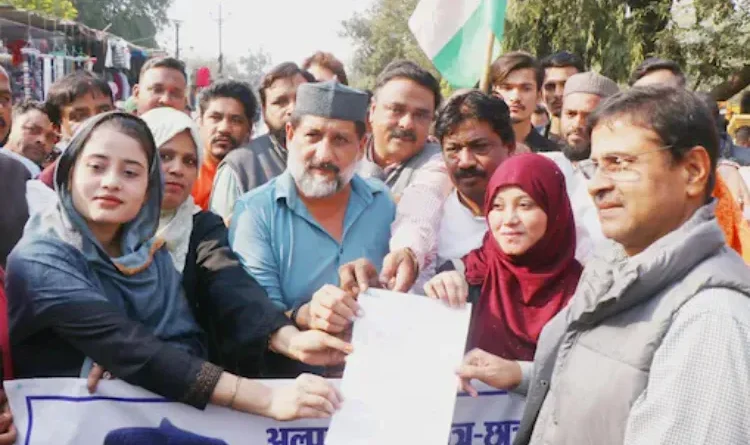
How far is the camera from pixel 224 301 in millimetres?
2441

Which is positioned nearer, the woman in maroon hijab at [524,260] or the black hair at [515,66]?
the woman in maroon hijab at [524,260]

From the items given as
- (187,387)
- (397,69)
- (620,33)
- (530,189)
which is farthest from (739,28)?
(187,387)

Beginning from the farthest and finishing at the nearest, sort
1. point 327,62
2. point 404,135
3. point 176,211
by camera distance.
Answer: point 327,62 < point 404,135 < point 176,211

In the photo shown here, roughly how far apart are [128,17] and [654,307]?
5887 cm

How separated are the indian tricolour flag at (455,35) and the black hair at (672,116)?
3.67m

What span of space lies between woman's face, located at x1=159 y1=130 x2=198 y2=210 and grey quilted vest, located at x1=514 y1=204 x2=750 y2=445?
1.58 meters

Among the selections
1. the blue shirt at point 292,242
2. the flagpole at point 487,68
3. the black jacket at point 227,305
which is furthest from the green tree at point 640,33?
the black jacket at point 227,305

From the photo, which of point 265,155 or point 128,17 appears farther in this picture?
point 128,17

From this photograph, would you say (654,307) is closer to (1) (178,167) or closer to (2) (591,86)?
(1) (178,167)

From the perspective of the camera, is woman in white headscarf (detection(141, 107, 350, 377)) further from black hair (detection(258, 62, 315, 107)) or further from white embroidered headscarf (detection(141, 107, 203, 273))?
black hair (detection(258, 62, 315, 107))

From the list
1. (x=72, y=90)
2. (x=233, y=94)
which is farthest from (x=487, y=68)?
(x=72, y=90)

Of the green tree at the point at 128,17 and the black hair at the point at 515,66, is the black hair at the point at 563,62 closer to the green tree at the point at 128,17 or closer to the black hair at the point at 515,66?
the black hair at the point at 515,66

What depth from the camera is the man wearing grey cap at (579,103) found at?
400 centimetres

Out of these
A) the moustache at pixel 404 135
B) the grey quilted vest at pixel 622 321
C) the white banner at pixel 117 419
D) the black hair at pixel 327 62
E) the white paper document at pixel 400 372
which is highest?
the black hair at pixel 327 62
